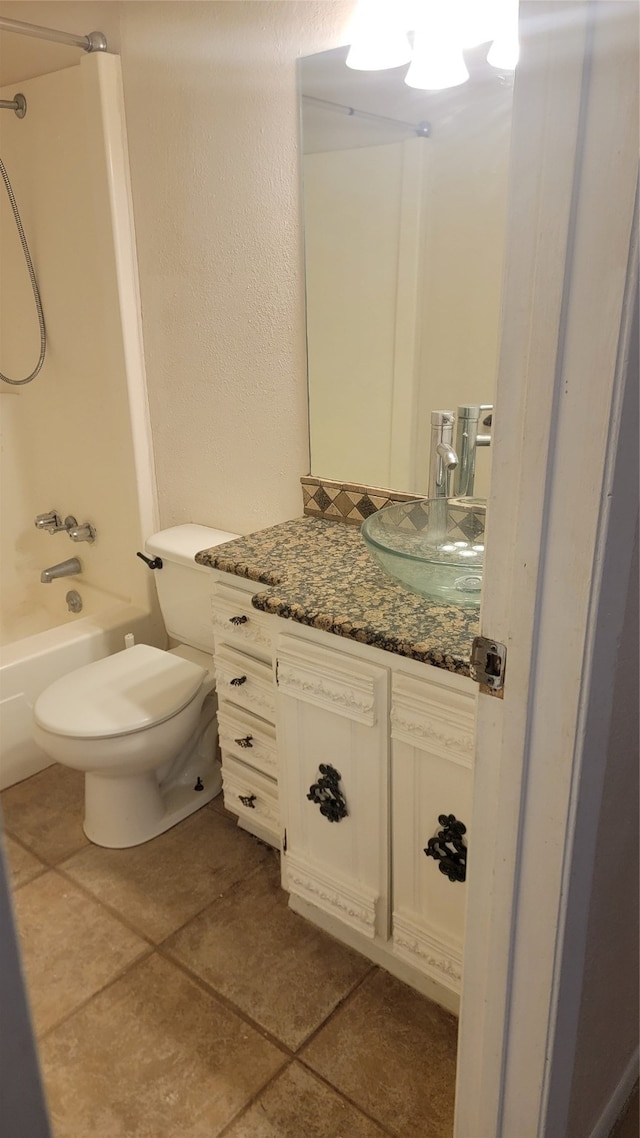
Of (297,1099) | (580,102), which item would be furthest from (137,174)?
(297,1099)

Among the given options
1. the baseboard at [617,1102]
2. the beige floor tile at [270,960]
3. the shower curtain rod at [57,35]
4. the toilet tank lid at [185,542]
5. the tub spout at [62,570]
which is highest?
the shower curtain rod at [57,35]

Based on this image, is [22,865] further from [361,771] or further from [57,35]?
[57,35]

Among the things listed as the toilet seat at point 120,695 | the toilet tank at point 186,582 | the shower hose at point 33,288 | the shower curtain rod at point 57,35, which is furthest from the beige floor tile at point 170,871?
the shower curtain rod at point 57,35

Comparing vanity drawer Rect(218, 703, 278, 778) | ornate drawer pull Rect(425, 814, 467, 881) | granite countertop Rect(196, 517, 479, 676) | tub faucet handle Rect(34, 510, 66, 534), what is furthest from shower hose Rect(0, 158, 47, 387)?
ornate drawer pull Rect(425, 814, 467, 881)

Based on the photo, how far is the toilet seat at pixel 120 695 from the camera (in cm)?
181

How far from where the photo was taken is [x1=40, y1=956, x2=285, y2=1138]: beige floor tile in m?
1.36

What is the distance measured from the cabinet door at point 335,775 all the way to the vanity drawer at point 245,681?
0.45 ft

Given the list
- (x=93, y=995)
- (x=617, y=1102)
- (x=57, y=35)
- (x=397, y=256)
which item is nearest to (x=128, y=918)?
(x=93, y=995)

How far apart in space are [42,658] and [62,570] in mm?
539

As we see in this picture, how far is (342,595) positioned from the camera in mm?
1480

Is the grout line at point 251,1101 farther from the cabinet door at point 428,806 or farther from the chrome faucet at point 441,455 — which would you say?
the chrome faucet at point 441,455

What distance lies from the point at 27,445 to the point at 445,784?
2114mm

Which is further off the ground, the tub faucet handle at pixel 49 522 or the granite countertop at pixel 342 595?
the granite countertop at pixel 342 595

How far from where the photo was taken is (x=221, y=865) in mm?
1957
